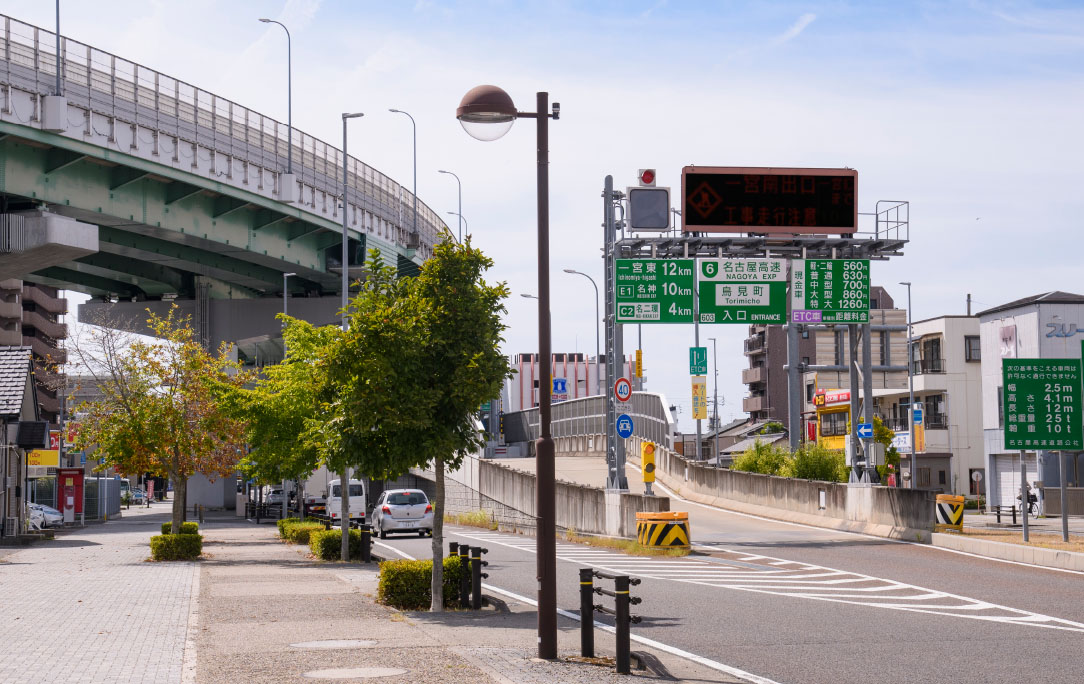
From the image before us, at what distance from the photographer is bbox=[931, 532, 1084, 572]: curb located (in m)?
22.0

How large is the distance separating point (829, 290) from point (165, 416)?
18291 mm

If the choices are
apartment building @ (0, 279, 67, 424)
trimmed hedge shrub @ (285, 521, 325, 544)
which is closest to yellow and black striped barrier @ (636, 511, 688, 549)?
trimmed hedge shrub @ (285, 521, 325, 544)

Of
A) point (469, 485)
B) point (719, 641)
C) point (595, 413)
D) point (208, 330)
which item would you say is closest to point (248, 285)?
point (208, 330)

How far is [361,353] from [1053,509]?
4342 centimetres

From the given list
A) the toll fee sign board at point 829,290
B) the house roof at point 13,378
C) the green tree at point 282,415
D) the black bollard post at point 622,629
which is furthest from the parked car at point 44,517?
the black bollard post at point 622,629

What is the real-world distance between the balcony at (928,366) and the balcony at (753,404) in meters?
41.8

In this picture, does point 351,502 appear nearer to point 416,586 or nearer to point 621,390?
point 621,390

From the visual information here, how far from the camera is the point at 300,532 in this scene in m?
35.2

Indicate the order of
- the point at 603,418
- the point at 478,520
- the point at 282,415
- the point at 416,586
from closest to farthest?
the point at 416,586
the point at 282,415
the point at 478,520
the point at 603,418

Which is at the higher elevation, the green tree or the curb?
the green tree

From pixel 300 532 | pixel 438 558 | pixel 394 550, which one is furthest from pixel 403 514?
pixel 438 558

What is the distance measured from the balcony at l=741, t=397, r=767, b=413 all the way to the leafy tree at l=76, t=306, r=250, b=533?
295 feet

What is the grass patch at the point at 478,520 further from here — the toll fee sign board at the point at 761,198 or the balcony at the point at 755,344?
the balcony at the point at 755,344

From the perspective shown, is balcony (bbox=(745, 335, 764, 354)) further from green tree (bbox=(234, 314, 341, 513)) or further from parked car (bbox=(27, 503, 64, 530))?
green tree (bbox=(234, 314, 341, 513))
